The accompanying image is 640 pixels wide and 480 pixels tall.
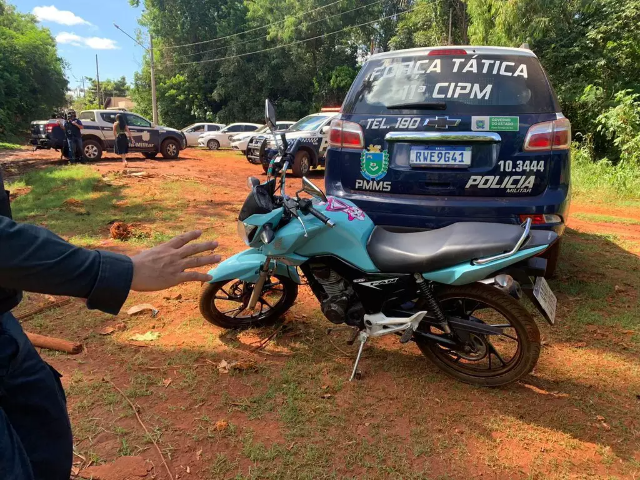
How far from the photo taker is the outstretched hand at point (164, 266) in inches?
41.8

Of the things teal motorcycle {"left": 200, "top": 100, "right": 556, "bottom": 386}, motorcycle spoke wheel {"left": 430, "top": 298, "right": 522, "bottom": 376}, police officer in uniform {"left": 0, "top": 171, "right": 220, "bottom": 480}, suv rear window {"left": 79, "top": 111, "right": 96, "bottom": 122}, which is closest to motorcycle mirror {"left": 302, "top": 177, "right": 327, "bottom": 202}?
teal motorcycle {"left": 200, "top": 100, "right": 556, "bottom": 386}

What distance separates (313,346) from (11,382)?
83.0 inches

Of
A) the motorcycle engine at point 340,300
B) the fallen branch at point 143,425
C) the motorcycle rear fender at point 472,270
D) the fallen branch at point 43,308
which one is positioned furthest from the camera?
the fallen branch at point 43,308

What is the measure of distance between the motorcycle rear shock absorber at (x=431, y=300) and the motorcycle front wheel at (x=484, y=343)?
0.04 m

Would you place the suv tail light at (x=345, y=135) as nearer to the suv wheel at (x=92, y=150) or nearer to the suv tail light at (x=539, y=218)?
the suv tail light at (x=539, y=218)

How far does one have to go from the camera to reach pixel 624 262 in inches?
181

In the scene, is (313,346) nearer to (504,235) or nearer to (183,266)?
(504,235)

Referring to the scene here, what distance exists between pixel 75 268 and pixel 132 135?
1538cm

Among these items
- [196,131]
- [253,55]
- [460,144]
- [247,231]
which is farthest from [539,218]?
[253,55]

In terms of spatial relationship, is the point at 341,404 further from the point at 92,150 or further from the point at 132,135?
the point at 92,150

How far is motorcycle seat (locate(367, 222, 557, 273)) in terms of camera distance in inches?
91.7

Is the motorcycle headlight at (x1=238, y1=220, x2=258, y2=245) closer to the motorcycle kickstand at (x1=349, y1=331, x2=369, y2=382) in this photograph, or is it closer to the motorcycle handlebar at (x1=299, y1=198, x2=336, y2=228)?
the motorcycle handlebar at (x1=299, y1=198, x2=336, y2=228)

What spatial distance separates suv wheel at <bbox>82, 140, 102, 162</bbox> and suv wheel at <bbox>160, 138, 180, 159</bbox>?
77.0 inches

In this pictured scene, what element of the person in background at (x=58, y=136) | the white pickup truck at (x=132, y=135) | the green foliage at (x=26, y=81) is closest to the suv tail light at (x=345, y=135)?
the person in background at (x=58, y=136)
